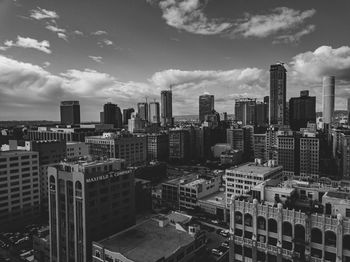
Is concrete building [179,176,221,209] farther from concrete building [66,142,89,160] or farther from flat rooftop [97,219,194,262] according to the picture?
concrete building [66,142,89,160]

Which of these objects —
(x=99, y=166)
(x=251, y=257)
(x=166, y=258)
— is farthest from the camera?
(x=99, y=166)

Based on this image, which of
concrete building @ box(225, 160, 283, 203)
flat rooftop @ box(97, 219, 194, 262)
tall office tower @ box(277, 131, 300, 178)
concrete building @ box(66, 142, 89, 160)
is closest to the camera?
flat rooftop @ box(97, 219, 194, 262)

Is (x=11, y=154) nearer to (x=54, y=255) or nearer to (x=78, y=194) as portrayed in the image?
(x=54, y=255)

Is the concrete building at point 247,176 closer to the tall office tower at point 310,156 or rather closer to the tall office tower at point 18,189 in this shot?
the tall office tower at point 310,156

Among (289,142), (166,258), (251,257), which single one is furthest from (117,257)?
(289,142)

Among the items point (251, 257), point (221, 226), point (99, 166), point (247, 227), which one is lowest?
point (221, 226)

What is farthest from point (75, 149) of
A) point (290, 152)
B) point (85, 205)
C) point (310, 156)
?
point (310, 156)

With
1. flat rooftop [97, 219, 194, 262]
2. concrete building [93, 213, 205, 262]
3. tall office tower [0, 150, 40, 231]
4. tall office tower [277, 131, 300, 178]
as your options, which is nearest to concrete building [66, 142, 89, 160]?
tall office tower [0, 150, 40, 231]
